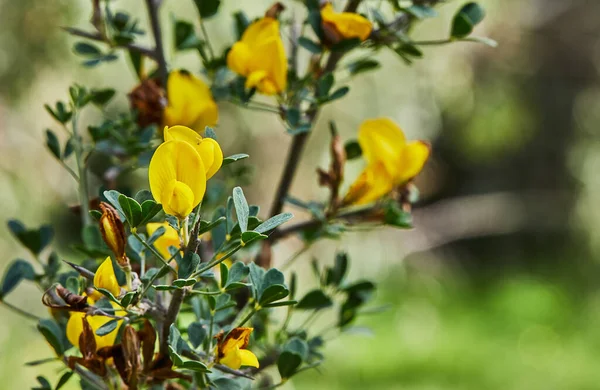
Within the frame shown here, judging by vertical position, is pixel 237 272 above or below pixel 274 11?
below

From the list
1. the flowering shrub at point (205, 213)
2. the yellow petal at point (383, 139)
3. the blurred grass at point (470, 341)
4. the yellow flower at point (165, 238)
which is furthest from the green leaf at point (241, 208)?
the blurred grass at point (470, 341)

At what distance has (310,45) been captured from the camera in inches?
21.9

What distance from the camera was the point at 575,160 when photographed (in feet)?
9.82

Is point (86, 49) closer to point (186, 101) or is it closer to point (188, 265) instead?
point (186, 101)

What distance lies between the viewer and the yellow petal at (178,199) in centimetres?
36

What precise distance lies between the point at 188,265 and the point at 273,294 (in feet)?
0.20

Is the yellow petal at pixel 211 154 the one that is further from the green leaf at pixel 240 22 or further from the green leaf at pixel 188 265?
the green leaf at pixel 240 22

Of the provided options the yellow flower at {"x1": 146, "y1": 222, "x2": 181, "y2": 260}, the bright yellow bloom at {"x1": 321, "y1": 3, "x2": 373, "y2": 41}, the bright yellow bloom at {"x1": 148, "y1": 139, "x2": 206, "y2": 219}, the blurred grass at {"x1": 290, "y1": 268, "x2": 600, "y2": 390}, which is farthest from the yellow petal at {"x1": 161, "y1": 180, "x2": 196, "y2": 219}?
the blurred grass at {"x1": 290, "y1": 268, "x2": 600, "y2": 390}

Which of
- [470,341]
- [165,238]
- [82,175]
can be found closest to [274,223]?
[165,238]

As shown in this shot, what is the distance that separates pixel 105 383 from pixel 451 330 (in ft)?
7.33

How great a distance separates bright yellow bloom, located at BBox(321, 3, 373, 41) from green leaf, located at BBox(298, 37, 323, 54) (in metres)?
0.02

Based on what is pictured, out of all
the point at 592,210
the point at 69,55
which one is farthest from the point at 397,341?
the point at 69,55

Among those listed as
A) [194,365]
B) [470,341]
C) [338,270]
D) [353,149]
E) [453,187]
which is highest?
[453,187]

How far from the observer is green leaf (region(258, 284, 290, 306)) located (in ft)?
1.36
